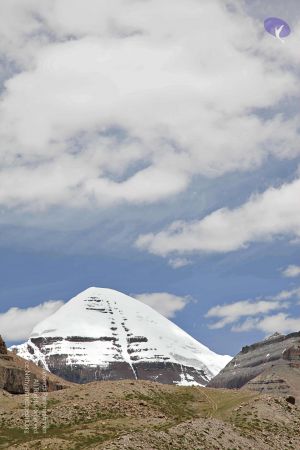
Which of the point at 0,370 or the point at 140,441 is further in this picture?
the point at 0,370

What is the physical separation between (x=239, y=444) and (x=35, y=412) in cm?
2413

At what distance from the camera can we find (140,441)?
73.6 m

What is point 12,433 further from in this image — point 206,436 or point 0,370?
point 0,370

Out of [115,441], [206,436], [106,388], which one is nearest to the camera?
[115,441]

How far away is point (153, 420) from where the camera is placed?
85438 mm

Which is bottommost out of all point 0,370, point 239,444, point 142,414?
point 239,444

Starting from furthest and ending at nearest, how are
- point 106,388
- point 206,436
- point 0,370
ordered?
1. point 0,370
2. point 106,388
3. point 206,436

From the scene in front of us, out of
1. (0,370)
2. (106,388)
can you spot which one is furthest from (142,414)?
(0,370)

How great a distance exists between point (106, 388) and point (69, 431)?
19169mm

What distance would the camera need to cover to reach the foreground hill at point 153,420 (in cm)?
7606

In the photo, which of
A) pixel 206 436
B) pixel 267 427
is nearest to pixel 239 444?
pixel 206 436

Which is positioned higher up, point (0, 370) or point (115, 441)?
point (0, 370)

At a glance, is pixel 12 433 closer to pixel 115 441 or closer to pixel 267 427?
pixel 115 441

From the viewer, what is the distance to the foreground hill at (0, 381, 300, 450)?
250ft
